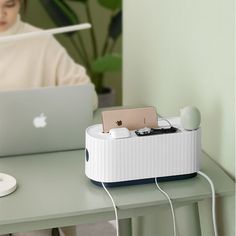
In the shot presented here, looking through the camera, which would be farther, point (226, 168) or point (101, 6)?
point (101, 6)

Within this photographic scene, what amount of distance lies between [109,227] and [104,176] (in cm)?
83

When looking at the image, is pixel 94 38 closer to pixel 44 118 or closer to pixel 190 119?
pixel 44 118

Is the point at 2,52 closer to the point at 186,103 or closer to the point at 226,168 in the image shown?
the point at 186,103

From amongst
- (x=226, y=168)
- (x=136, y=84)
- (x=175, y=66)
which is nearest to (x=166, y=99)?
(x=175, y=66)

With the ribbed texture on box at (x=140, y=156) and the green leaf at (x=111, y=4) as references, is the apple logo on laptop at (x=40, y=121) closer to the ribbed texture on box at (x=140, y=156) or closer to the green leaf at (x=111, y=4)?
the ribbed texture on box at (x=140, y=156)

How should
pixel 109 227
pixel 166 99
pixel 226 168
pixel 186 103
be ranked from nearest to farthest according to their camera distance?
1. pixel 226 168
2. pixel 186 103
3. pixel 166 99
4. pixel 109 227

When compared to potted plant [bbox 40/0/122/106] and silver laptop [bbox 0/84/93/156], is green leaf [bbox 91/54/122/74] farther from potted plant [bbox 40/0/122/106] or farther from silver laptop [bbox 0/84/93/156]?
silver laptop [bbox 0/84/93/156]

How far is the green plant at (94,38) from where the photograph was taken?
100 inches

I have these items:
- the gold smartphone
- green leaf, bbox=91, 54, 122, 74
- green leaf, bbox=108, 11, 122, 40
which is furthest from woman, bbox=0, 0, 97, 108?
green leaf, bbox=108, 11, 122, 40

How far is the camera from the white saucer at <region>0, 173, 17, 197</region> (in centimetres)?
116

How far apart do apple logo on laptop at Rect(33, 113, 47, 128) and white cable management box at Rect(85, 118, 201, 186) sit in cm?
18

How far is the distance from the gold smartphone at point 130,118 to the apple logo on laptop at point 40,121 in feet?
0.70

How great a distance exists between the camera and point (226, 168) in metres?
1.29

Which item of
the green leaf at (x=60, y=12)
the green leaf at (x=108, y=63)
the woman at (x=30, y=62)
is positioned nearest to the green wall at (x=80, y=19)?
the green leaf at (x=60, y=12)
